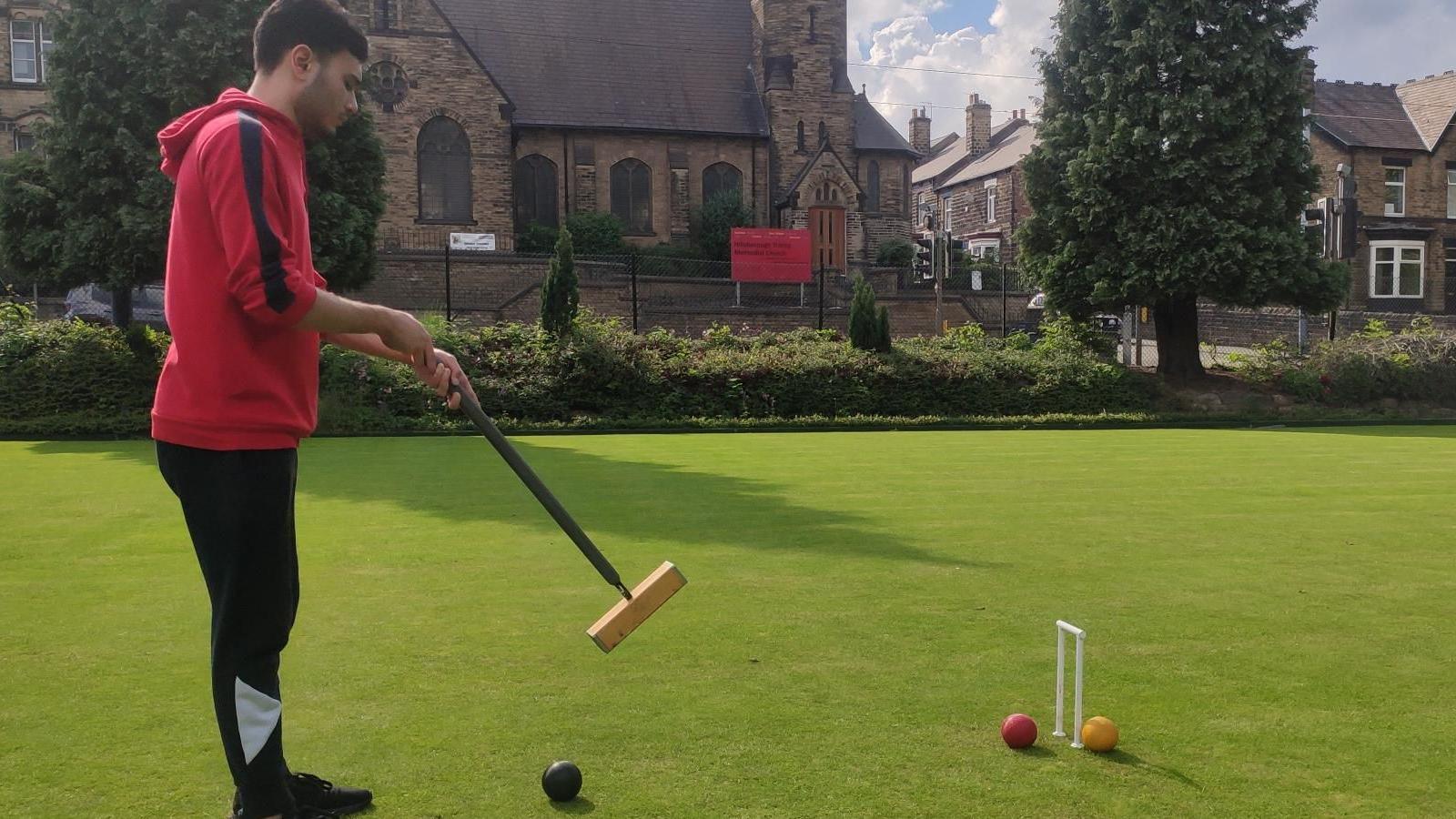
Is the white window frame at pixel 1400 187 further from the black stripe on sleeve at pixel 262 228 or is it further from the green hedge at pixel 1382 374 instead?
the black stripe on sleeve at pixel 262 228

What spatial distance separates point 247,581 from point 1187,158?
22425mm

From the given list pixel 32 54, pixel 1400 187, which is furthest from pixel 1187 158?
pixel 32 54

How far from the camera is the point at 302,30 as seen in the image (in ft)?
10.3

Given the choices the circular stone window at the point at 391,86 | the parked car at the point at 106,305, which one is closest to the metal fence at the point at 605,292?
the circular stone window at the point at 391,86

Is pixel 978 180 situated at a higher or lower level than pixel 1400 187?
higher

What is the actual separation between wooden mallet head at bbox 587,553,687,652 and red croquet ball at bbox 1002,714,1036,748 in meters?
1.13

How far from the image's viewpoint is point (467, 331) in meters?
21.4

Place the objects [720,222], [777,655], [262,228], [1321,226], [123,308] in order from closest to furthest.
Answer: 1. [262,228]
2. [777,655]
3. [123,308]
4. [1321,226]
5. [720,222]

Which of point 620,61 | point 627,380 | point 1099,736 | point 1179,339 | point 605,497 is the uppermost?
point 620,61

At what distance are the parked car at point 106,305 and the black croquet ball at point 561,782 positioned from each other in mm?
25128

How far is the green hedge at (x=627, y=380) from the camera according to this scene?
17859 mm

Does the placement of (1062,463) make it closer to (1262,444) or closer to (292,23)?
(1262,444)

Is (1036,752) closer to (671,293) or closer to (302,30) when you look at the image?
(302,30)

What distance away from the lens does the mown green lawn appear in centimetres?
360
